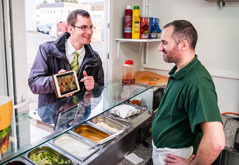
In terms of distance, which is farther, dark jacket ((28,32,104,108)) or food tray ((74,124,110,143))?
food tray ((74,124,110,143))

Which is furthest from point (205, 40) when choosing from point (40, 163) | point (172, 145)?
point (40, 163)

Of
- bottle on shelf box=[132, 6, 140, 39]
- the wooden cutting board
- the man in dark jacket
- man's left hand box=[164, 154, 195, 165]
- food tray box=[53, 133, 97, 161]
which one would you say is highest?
bottle on shelf box=[132, 6, 140, 39]

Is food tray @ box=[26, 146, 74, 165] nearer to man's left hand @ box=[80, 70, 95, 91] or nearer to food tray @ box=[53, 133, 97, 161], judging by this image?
food tray @ box=[53, 133, 97, 161]

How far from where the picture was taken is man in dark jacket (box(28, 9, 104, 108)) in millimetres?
1409

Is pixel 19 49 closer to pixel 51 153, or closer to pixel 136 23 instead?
pixel 51 153

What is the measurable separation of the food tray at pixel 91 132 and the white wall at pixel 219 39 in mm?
1543

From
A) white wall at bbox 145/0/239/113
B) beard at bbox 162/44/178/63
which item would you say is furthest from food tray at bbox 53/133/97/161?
white wall at bbox 145/0/239/113

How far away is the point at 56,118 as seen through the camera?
1149 millimetres

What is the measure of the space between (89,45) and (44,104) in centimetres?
57

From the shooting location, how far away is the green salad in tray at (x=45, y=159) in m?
1.17

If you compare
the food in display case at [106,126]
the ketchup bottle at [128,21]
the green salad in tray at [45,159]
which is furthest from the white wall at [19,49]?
the ketchup bottle at [128,21]

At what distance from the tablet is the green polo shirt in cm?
58

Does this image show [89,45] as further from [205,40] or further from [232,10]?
[232,10]

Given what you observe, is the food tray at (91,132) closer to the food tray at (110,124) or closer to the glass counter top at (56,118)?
the food tray at (110,124)
